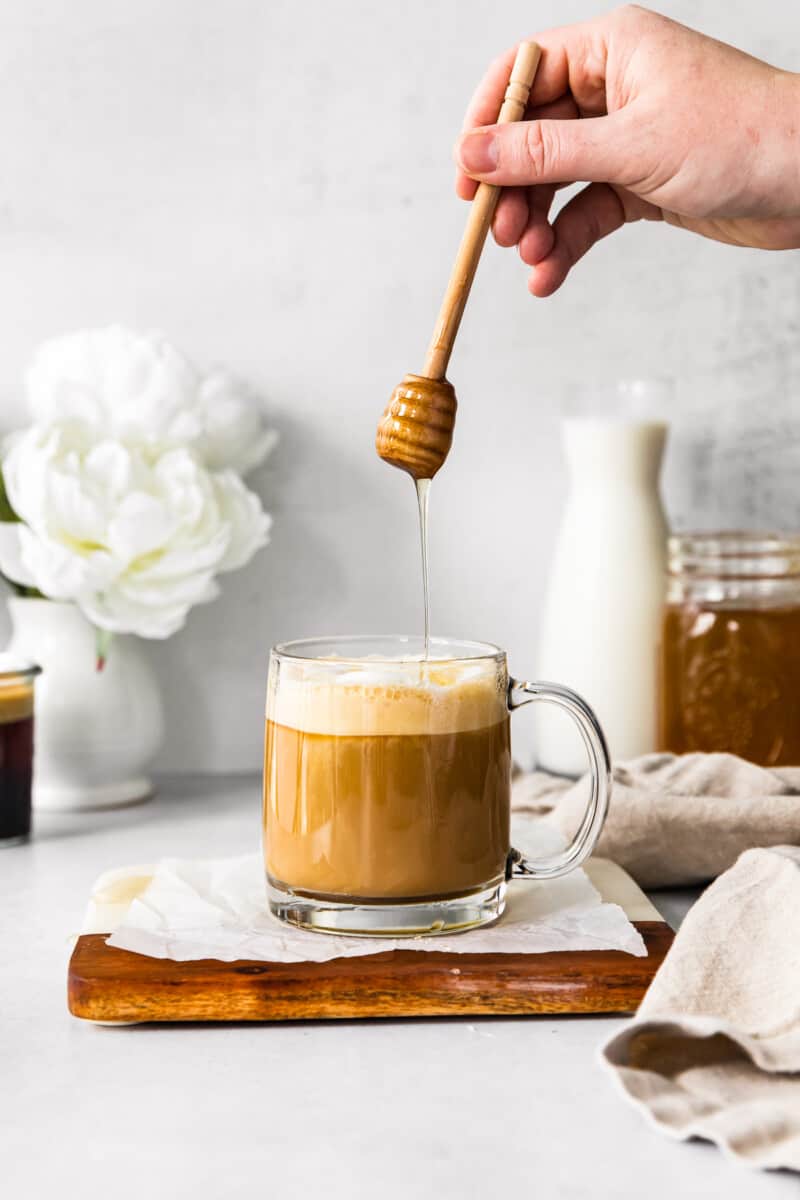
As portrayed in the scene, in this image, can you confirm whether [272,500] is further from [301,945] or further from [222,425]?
[301,945]

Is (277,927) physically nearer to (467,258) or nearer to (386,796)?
(386,796)

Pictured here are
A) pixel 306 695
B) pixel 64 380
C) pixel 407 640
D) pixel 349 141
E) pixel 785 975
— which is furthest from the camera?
pixel 349 141

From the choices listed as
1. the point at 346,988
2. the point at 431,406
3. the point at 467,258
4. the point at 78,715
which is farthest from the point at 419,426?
the point at 78,715

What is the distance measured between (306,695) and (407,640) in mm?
148

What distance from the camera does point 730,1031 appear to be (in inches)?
25.4

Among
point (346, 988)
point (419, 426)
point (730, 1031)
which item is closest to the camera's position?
point (730, 1031)

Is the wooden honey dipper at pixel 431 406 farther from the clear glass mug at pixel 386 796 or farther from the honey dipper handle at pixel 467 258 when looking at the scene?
the clear glass mug at pixel 386 796

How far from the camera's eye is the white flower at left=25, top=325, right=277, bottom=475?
1.31 metres

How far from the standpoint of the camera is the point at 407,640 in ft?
3.19

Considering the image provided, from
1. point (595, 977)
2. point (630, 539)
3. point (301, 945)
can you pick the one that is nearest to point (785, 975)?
point (595, 977)

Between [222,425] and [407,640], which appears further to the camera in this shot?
[222,425]

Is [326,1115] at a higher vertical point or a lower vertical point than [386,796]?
lower

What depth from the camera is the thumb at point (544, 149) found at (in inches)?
37.2

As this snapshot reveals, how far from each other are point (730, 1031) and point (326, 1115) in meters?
0.20
